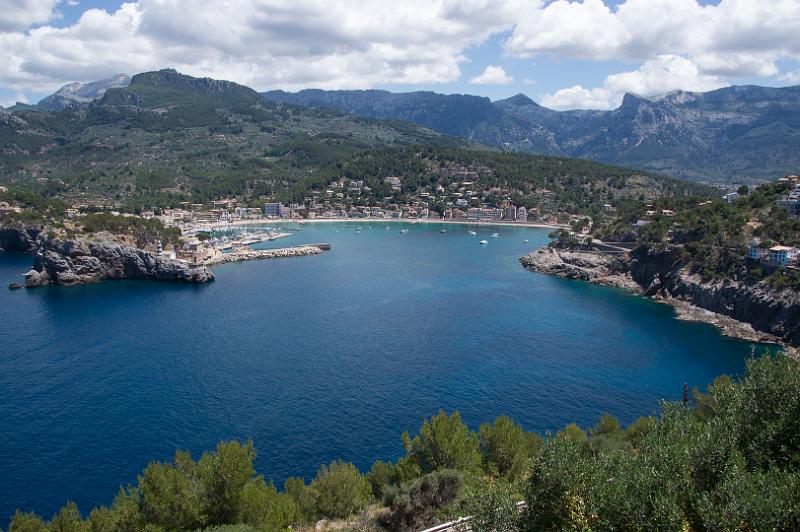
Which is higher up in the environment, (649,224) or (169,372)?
(649,224)

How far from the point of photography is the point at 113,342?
4259 centimetres

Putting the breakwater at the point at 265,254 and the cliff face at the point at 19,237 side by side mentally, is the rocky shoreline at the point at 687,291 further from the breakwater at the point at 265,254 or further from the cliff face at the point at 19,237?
the cliff face at the point at 19,237

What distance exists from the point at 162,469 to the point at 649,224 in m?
62.9

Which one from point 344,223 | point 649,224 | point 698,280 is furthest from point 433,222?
point 698,280

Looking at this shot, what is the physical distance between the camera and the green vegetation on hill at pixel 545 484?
12156mm

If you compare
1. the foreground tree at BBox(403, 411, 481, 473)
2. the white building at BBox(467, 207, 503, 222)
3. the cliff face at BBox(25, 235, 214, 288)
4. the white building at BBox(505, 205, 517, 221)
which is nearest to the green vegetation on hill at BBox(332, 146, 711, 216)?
the white building at BBox(505, 205, 517, 221)

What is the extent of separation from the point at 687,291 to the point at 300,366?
122 ft

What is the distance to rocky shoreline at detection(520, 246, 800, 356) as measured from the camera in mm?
44281

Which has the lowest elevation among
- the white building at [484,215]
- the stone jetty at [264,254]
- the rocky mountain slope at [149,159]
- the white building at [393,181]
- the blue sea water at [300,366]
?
the blue sea water at [300,366]

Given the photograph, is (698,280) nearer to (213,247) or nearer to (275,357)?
(275,357)

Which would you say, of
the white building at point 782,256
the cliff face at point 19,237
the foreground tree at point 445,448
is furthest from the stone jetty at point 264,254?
the foreground tree at point 445,448

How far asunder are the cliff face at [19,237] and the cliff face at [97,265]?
64.4 ft

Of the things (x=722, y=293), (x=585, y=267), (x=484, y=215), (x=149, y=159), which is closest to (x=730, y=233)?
(x=722, y=293)

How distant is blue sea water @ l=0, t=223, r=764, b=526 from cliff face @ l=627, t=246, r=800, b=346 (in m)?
3.23
